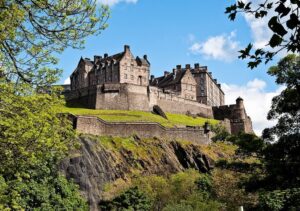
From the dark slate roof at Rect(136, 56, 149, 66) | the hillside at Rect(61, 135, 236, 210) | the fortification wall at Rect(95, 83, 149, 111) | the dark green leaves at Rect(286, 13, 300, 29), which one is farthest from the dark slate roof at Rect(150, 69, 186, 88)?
the dark green leaves at Rect(286, 13, 300, 29)

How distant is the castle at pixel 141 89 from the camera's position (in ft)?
287

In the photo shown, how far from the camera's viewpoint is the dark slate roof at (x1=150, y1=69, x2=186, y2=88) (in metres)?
114

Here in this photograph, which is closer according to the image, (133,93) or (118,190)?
(118,190)

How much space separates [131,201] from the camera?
52125 mm

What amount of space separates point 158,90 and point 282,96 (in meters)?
68.2

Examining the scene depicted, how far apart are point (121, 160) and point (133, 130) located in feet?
27.5

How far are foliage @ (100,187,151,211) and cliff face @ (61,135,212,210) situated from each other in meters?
2.25

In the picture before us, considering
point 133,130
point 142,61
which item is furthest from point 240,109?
point 133,130

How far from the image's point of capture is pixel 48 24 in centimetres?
1478

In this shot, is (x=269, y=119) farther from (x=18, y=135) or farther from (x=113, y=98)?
(x=113, y=98)

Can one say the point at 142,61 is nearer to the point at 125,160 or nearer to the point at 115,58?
the point at 115,58

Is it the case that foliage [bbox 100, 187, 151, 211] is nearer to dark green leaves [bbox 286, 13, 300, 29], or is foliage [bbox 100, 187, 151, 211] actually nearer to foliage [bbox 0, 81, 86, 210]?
foliage [bbox 0, 81, 86, 210]

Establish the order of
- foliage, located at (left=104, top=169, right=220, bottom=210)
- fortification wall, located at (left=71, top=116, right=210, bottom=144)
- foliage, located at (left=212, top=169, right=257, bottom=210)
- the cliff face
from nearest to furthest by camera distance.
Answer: foliage, located at (left=212, top=169, right=257, bottom=210) < foliage, located at (left=104, top=169, right=220, bottom=210) < the cliff face < fortification wall, located at (left=71, top=116, right=210, bottom=144)

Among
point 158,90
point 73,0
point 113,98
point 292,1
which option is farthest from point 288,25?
point 158,90
